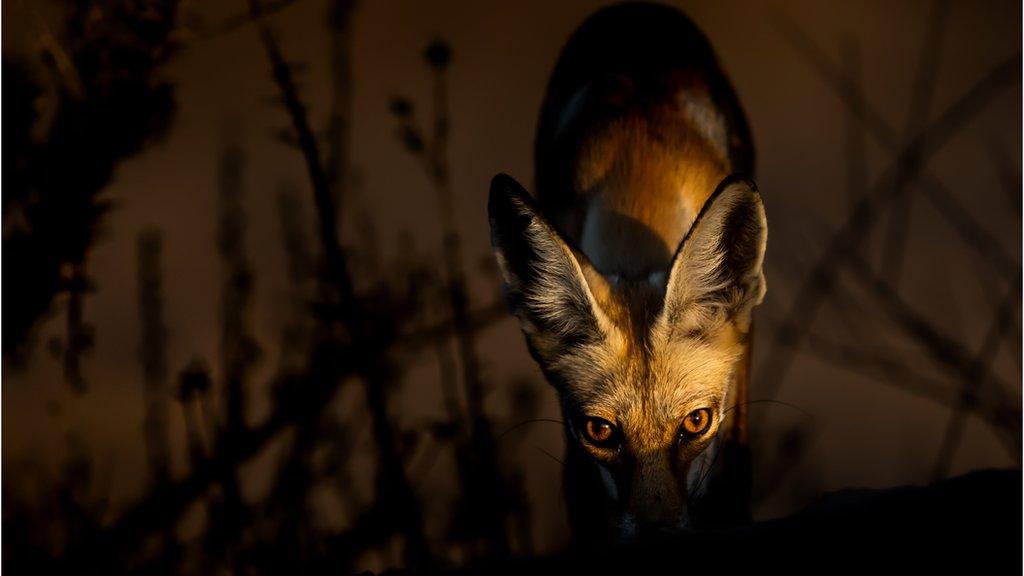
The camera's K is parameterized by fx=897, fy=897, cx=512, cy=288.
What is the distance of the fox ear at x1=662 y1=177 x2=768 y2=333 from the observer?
2221 mm

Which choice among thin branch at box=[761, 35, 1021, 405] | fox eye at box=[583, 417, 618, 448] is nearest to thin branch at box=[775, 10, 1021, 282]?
thin branch at box=[761, 35, 1021, 405]

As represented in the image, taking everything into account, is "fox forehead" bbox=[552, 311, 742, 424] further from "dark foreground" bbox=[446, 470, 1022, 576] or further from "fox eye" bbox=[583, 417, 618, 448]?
"dark foreground" bbox=[446, 470, 1022, 576]

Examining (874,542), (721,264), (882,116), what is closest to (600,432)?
(721,264)

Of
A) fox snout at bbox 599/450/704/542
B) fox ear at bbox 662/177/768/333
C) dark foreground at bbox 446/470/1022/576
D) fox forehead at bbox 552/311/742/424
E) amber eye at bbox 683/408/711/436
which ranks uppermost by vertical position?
fox ear at bbox 662/177/768/333

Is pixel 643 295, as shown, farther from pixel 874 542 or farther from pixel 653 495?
pixel 874 542

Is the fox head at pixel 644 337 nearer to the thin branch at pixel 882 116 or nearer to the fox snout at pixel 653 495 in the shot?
the fox snout at pixel 653 495

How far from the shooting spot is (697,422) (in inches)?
94.1

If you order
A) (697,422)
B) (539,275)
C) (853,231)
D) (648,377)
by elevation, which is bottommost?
(697,422)

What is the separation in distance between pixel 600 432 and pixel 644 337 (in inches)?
11.1

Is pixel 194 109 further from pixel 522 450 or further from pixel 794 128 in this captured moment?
pixel 794 128

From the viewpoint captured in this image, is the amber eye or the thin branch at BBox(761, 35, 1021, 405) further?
the thin branch at BBox(761, 35, 1021, 405)

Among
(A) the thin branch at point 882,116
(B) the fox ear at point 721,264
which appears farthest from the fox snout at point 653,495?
(A) the thin branch at point 882,116

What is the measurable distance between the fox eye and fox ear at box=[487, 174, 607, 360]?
23 cm

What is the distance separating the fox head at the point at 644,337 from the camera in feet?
7.47
